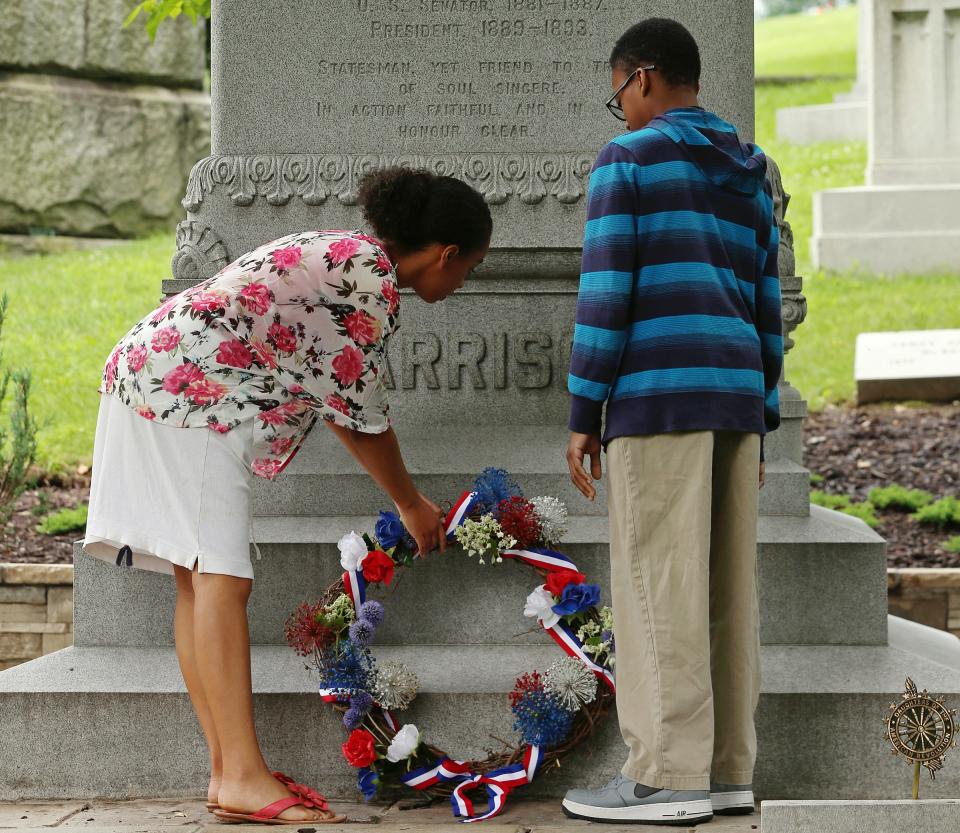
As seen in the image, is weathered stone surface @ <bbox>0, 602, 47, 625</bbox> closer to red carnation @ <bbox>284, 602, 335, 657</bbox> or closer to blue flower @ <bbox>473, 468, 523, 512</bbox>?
red carnation @ <bbox>284, 602, 335, 657</bbox>

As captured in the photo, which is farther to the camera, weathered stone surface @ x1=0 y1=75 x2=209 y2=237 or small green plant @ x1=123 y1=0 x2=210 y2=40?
weathered stone surface @ x1=0 y1=75 x2=209 y2=237

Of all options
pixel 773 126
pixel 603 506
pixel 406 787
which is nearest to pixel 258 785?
pixel 406 787

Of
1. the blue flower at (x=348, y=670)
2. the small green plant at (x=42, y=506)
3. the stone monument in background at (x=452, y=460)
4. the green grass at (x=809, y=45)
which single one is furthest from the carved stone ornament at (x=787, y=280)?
the green grass at (x=809, y=45)

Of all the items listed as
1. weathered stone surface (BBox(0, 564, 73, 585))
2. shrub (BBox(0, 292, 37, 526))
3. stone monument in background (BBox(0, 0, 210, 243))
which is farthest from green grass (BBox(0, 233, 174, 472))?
weathered stone surface (BBox(0, 564, 73, 585))

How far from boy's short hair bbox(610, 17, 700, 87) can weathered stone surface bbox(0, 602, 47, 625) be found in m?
3.58

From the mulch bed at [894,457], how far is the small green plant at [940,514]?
0.04 m

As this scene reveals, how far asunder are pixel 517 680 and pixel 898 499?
3959 millimetres

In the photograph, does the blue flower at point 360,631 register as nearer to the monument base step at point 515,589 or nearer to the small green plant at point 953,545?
the monument base step at point 515,589

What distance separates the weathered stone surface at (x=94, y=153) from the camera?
41.5 feet

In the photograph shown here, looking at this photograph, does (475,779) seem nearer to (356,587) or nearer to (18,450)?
(356,587)

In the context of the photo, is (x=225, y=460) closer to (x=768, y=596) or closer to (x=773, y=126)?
(x=768, y=596)

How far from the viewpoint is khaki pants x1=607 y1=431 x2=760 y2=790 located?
3.42m

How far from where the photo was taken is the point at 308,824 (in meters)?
3.60

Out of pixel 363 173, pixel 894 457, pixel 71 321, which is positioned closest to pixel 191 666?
pixel 363 173
